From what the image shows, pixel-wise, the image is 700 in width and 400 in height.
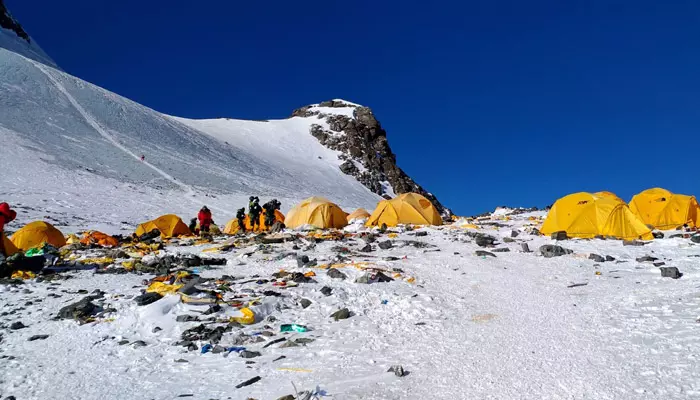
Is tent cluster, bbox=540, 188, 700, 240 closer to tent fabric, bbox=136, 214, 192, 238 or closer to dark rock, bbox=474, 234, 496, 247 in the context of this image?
dark rock, bbox=474, 234, 496, 247

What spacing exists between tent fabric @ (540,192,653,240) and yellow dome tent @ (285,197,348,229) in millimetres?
10337

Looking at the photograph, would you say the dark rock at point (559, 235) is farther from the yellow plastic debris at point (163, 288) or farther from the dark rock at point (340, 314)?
the yellow plastic debris at point (163, 288)

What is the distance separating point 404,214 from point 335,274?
1308cm

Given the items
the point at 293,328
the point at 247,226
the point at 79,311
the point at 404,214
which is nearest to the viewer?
the point at 293,328

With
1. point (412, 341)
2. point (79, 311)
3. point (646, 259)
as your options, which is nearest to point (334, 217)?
point (646, 259)

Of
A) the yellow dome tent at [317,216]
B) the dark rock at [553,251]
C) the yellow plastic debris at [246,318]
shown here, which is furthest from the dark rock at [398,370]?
the yellow dome tent at [317,216]

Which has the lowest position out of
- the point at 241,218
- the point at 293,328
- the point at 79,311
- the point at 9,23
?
the point at 79,311

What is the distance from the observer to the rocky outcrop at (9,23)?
369 feet

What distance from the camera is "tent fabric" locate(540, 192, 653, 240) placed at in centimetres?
1515

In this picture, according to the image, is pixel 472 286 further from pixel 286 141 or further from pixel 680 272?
pixel 286 141

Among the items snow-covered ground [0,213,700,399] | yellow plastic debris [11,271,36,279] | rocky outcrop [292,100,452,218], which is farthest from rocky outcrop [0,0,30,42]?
snow-covered ground [0,213,700,399]

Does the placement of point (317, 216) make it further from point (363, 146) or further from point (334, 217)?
point (363, 146)

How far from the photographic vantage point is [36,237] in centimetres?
1761

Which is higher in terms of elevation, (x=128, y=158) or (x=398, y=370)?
(x=128, y=158)
